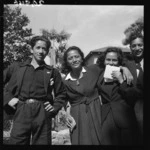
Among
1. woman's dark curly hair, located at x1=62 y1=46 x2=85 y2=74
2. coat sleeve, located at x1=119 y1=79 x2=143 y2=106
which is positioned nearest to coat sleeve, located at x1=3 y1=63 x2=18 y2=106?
woman's dark curly hair, located at x1=62 y1=46 x2=85 y2=74

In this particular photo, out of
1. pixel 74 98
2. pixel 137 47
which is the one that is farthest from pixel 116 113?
pixel 137 47

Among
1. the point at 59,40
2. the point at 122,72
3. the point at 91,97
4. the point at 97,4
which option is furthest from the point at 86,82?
the point at 97,4

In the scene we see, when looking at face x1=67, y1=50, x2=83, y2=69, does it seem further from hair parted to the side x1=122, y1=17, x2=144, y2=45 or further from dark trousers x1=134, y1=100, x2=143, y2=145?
dark trousers x1=134, y1=100, x2=143, y2=145

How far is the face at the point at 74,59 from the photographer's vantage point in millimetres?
3982

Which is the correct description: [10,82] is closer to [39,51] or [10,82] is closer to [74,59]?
[39,51]

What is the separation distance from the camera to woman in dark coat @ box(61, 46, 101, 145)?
393cm

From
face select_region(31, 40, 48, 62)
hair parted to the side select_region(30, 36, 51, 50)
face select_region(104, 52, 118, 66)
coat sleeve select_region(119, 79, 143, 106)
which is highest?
hair parted to the side select_region(30, 36, 51, 50)

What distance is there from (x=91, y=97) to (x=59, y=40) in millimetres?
1199

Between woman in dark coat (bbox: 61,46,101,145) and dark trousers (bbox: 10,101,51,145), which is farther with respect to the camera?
woman in dark coat (bbox: 61,46,101,145)

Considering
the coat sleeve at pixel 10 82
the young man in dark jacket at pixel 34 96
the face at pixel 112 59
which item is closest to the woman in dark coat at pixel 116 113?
the face at pixel 112 59

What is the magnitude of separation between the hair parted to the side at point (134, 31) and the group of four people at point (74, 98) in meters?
0.38

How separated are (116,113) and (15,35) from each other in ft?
7.71

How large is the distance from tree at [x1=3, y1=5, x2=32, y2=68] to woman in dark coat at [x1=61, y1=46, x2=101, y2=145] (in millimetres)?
884

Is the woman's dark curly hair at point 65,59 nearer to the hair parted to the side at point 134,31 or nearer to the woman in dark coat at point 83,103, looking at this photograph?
the woman in dark coat at point 83,103
